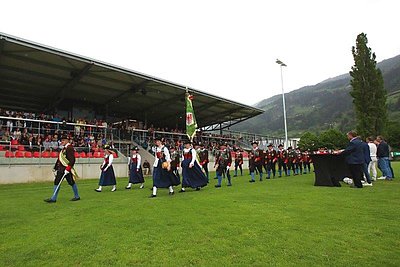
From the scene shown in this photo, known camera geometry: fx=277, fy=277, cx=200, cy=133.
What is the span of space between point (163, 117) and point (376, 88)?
1119 inches

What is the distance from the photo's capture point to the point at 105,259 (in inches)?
126

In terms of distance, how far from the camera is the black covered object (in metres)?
9.62

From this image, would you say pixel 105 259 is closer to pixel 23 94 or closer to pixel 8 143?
pixel 8 143

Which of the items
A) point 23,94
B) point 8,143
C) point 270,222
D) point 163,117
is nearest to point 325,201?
point 270,222

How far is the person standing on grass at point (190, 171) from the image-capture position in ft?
31.2

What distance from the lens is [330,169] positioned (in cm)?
976

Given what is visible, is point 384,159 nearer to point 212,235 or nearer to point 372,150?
point 372,150

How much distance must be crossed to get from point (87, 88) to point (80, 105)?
15.1 ft

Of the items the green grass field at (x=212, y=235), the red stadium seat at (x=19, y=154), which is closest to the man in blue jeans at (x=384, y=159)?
the green grass field at (x=212, y=235)

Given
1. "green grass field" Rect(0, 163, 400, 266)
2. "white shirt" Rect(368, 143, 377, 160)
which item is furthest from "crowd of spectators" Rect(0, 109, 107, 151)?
"white shirt" Rect(368, 143, 377, 160)

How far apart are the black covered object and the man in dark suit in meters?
0.78

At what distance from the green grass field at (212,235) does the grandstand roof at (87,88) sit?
14498 millimetres

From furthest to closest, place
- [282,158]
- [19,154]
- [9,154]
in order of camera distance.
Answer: [282,158] → [19,154] → [9,154]

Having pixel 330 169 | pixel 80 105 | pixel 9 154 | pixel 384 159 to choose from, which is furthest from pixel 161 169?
pixel 80 105
